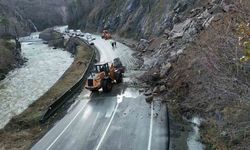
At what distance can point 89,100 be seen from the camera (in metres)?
31.2

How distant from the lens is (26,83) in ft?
159

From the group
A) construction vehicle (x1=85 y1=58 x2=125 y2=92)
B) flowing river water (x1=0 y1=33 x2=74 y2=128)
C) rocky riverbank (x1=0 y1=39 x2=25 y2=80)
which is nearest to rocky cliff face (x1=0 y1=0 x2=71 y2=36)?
rocky riverbank (x1=0 y1=39 x2=25 y2=80)

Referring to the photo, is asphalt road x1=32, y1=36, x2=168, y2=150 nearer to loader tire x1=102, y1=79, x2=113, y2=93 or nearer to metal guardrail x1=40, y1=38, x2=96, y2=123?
loader tire x1=102, y1=79, x2=113, y2=93

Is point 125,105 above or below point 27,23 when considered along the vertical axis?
below

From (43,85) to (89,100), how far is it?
16.4 m

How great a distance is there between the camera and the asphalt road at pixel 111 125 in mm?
21172

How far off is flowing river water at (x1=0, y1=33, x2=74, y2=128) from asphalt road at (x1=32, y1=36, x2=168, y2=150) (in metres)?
7.35

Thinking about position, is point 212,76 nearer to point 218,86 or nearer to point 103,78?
point 218,86

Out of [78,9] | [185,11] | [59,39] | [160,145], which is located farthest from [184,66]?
[78,9]

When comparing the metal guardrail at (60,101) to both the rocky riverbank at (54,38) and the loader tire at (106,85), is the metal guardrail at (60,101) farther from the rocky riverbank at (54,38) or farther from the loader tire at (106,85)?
the rocky riverbank at (54,38)

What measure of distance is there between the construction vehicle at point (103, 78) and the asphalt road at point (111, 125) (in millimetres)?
865

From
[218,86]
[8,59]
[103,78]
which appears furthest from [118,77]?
[8,59]

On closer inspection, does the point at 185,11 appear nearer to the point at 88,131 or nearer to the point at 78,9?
the point at 88,131

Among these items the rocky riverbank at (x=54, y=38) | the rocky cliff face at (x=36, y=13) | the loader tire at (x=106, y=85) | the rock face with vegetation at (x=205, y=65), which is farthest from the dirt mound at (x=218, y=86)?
the rocky cliff face at (x=36, y=13)
